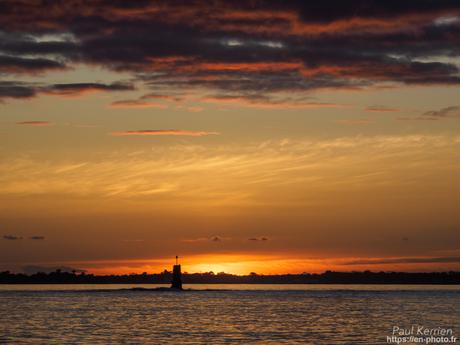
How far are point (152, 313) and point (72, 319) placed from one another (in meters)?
17.6

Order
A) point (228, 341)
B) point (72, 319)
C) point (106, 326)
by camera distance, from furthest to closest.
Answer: point (72, 319)
point (106, 326)
point (228, 341)

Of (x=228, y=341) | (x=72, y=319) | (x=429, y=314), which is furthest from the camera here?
(x=429, y=314)

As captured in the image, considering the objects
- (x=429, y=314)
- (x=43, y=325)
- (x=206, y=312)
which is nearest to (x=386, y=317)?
(x=429, y=314)

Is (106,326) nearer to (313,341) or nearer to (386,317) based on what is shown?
(313,341)

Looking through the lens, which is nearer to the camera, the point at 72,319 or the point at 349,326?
the point at 349,326

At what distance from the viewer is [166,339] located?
79.5 meters

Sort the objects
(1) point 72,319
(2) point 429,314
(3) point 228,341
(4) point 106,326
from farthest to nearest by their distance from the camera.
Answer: (2) point 429,314, (1) point 72,319, (4) point 106,326, (3) point 228,341

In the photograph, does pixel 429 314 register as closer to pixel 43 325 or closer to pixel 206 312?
pixel 206 312

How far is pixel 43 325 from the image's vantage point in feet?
316

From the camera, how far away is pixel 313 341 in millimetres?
78062

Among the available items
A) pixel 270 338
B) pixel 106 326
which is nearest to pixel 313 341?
pixel 270 338

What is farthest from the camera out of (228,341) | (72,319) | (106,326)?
(72,319)

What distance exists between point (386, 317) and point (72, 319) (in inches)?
1593

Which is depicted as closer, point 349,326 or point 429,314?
point 349,326
